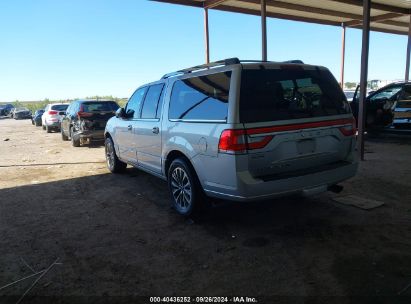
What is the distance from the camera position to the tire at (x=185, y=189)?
14.6 feet

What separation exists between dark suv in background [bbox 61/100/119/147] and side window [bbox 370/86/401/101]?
28.7 ft

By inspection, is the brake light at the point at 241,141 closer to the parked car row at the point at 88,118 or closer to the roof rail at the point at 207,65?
the roof rail at the point at 207,65

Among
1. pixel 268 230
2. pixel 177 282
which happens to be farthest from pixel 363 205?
pixel 177 282

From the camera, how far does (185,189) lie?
4.71 m

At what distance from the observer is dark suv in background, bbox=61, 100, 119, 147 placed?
12.2 meters

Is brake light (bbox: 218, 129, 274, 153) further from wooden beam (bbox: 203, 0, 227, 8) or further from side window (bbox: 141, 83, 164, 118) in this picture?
wooden beam (bbox: 203, 0, 227, 8)

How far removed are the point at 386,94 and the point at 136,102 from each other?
8110 millimetres

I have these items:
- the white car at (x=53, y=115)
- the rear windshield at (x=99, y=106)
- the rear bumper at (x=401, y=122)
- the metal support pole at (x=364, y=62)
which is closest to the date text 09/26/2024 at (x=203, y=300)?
the metal support pole at (x=364, y=62)

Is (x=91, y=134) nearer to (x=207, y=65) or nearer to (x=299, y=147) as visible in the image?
(x=207, y=65)

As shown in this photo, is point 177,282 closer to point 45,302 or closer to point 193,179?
point 45,302

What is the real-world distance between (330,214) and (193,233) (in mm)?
1872

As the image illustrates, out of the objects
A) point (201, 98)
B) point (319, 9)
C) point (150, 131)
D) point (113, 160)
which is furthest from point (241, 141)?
point (319, 9)

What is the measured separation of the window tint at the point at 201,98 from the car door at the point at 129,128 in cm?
142

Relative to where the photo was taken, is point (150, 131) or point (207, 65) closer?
point (207, 65)
